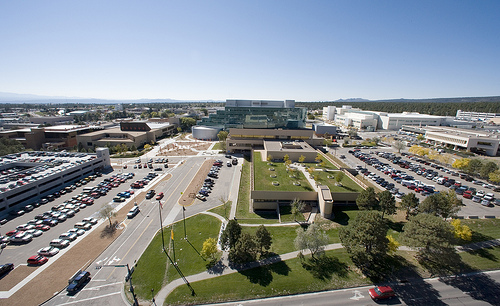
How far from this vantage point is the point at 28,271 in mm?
26297

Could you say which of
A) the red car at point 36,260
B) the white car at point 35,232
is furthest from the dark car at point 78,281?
the white car at point 35,232

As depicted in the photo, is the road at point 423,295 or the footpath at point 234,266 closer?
the road at point 423,295

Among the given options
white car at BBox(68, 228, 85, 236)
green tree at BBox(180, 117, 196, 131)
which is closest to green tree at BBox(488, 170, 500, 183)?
white car at BBox(68, 228, 85, 236)

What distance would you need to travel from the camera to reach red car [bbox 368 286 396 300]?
2197 centimetres

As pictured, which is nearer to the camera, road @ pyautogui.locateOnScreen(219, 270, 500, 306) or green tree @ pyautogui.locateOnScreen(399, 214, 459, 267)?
road @ pyautogui.locateOnScreen(219, 270, 500, 306)

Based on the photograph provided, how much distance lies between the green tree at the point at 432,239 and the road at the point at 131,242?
31.8 meters

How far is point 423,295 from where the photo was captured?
74.4 ft

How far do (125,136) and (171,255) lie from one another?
267 ft

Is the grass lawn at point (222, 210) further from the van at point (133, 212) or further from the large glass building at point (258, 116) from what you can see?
the large glass building at point (258, 116)

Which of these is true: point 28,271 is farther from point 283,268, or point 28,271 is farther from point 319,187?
point 319,187

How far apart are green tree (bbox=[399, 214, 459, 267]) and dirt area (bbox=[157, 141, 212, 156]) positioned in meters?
69.0

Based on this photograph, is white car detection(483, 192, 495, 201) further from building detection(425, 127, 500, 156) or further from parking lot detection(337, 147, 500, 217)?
building detection(425, 127, 500, 156)

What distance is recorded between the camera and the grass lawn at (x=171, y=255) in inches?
971

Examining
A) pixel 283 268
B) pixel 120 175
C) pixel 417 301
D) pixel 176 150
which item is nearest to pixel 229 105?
pixel 176 150
